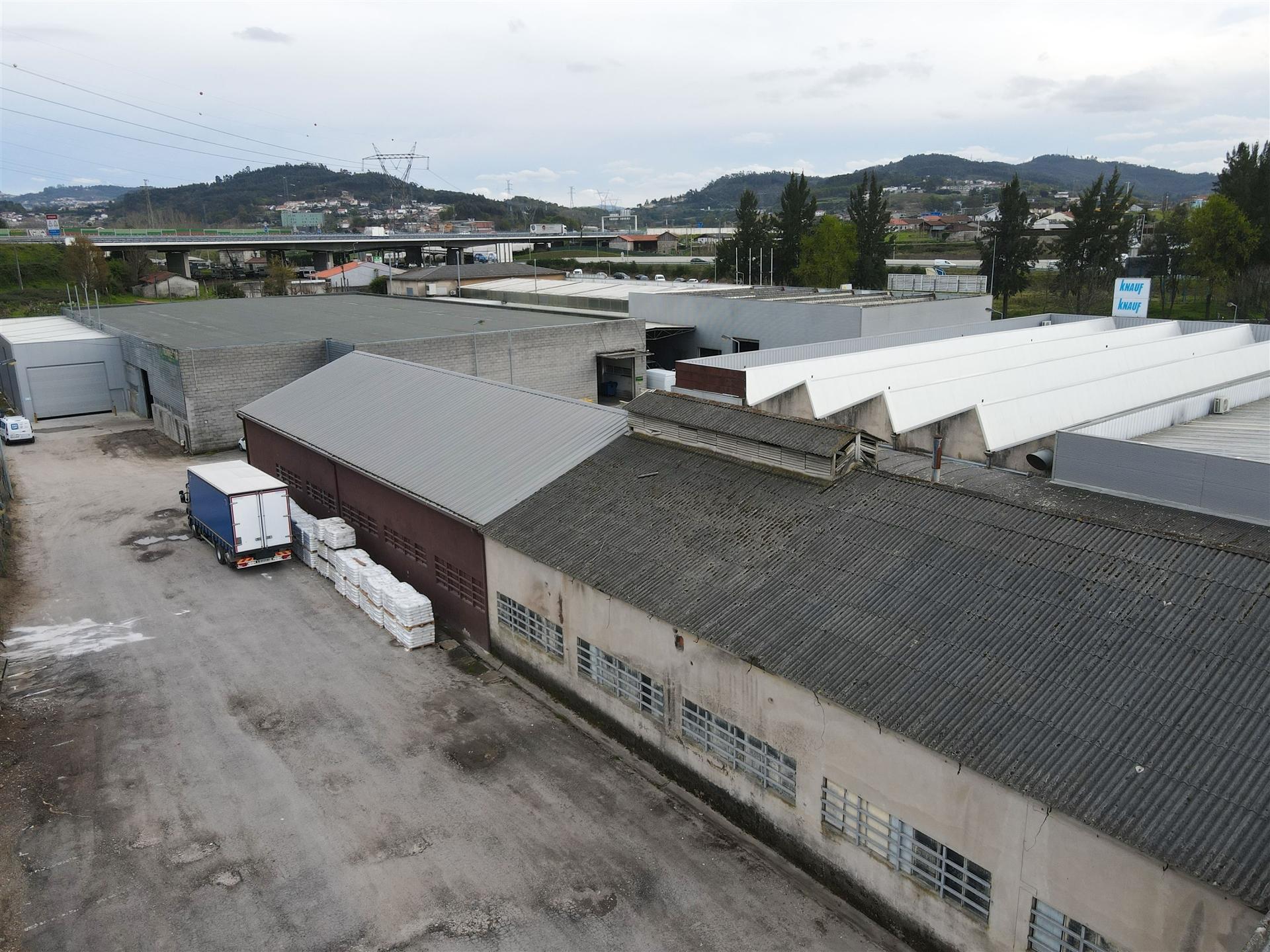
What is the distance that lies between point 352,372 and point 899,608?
26.3 metres

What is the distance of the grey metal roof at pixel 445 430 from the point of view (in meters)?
21.9

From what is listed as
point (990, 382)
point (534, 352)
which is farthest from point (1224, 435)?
point (534, 352)

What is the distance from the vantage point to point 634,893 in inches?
510

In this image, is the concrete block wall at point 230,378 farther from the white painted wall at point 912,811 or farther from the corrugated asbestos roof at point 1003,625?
the white painted wall at point 912,811

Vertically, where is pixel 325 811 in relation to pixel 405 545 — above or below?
below

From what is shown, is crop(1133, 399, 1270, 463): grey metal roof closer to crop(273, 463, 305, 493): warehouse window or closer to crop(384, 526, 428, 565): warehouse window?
crop(384, 526, 428, 565): warehouse window

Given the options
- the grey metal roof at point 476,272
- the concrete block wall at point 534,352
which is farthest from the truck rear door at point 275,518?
the grey metal roof at point 476,272

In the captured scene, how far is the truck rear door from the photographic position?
25797mm

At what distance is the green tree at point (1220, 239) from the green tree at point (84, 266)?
10333cm

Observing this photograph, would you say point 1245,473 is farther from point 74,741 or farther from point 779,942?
point 74,741

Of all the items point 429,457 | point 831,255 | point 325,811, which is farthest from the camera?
point 831,255

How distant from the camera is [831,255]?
71250mm

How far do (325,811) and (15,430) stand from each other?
39039 millimetres

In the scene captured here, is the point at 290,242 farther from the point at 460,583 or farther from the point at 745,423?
the point at 745,423
